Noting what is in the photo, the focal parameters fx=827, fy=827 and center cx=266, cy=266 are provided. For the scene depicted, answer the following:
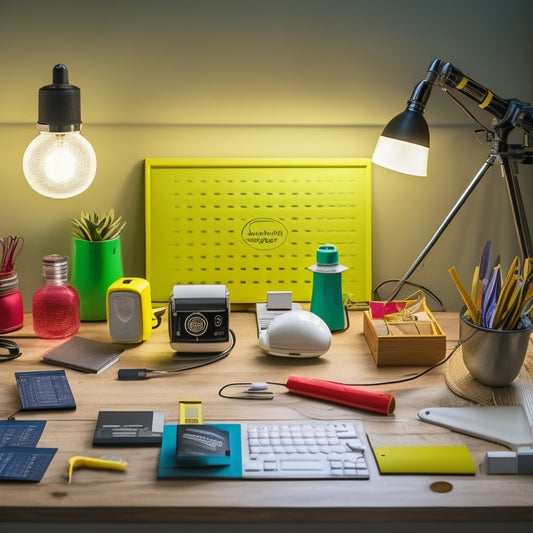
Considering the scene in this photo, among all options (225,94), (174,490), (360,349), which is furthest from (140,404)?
(225,94)

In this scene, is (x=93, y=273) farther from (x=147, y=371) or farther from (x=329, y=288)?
(x=329, y=288)

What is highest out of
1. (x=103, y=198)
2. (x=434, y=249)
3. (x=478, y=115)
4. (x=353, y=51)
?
(x=353, y=51)

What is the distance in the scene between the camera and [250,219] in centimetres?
171

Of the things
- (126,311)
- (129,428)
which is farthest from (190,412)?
(126,311)

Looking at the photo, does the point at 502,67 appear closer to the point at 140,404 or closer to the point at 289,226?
the point at 289,226

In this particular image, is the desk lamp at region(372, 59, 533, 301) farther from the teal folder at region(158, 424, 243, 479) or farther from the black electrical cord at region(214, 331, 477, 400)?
the teal folder at region(158, 424, 243, 479)

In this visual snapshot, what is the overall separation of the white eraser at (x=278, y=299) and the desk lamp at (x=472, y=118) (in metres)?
0.21

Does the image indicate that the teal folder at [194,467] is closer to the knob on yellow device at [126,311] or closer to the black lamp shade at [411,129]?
the knob on yellow device at [126,311]

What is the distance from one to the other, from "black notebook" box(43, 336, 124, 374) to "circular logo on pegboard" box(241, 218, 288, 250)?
38cm

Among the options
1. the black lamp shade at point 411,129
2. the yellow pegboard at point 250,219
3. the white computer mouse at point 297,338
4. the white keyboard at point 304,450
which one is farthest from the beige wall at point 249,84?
the white keyboard at point 304,450

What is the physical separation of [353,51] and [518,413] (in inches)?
31.8

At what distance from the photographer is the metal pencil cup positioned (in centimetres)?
130

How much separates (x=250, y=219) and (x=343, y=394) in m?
0.54

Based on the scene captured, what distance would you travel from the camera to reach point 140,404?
1273 millimetres
